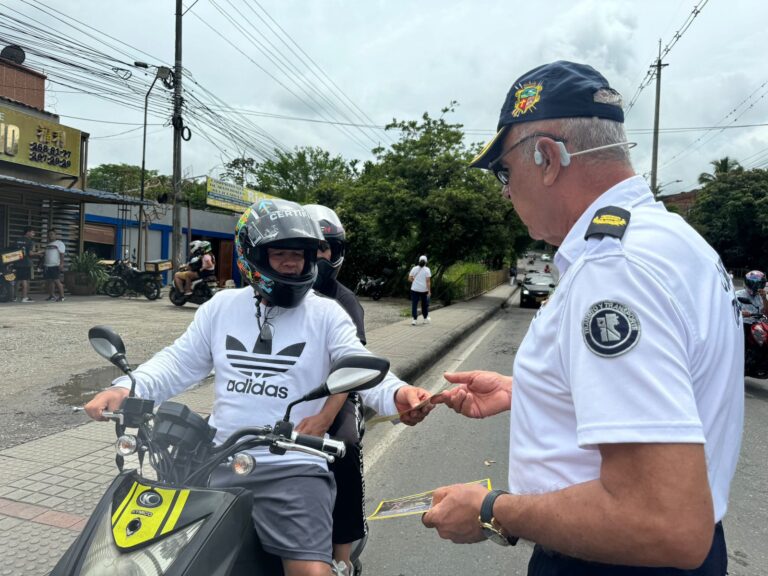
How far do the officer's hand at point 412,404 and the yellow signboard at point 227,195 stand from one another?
23.8 metres

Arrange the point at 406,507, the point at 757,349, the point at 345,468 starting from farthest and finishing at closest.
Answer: the point at 757,349, the point at 345,468, the point at 406,507

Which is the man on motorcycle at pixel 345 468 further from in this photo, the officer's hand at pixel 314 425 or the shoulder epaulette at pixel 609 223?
the shoulder epaulette at pixel 609 223

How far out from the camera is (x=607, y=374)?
0.97 meters

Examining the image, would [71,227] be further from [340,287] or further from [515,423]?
[515,423]

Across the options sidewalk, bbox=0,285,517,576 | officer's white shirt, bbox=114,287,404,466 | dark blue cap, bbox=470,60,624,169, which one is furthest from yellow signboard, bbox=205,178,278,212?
dark blue cap, bbox=470,60,624,169

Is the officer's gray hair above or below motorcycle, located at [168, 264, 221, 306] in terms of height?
above

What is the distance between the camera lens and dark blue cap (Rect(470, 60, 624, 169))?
128cm

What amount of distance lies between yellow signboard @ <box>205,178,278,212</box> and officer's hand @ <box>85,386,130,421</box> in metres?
23.8

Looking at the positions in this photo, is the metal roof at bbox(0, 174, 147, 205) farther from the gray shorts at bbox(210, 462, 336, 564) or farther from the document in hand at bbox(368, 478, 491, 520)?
the document in hand at bbox(368, 478, 491, 520)

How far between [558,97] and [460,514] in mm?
941

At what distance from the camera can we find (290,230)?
7.16ft

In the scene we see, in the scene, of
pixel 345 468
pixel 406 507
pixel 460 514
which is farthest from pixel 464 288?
pixel 460 514

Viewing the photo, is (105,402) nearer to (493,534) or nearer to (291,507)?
(291,507)

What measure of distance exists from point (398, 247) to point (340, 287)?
20.7 metres
